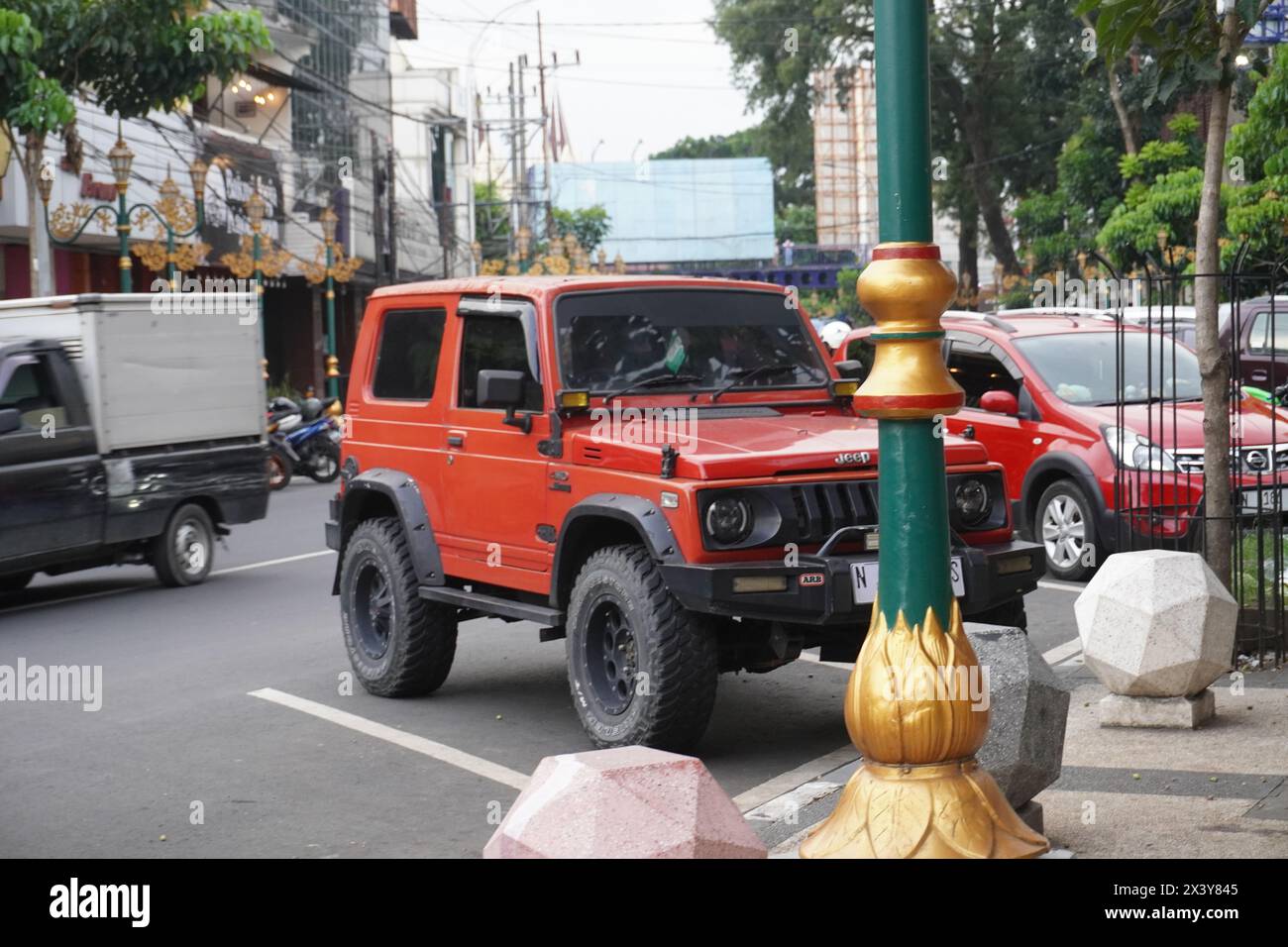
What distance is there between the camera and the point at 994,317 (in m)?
13.7

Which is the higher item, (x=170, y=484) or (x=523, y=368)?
(x=523, y=368)

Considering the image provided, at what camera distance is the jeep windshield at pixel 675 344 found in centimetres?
798

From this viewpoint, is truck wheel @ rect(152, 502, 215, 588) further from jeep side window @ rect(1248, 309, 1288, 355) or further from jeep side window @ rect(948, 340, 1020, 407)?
jeep side window @ rect(1248, 309, 1288, 355)

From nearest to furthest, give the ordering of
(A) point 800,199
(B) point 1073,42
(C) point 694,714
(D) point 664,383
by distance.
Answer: (C) point 694,714 → (D) point 664,383 → (B) point 1073,42 → (A) point 800,199

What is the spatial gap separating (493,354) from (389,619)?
157 centimetres

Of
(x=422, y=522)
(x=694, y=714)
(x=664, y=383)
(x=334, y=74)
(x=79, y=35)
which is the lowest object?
(x=694, y=714)

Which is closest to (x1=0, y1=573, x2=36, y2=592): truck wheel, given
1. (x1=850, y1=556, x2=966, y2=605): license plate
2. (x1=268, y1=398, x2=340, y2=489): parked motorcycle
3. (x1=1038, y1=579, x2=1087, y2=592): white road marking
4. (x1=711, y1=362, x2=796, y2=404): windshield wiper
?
(x1=711, y1=362, x2=796, y2=404): windshield wiper

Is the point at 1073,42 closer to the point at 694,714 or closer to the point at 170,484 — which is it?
the point at 170,484

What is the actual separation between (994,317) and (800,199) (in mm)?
98691

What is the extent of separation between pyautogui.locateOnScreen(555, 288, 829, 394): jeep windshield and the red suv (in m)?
3.53

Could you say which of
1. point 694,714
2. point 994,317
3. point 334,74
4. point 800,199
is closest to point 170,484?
point 994,317

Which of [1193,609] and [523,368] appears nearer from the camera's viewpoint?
[1193,609]

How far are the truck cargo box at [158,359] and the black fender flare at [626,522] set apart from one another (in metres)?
6.59

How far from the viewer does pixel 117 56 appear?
1992cm
